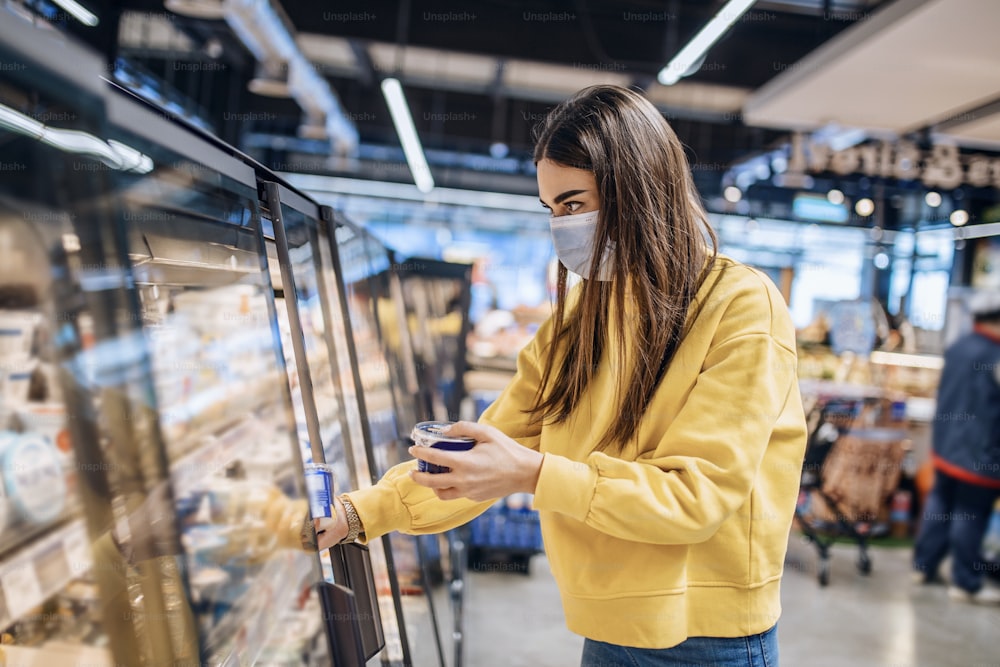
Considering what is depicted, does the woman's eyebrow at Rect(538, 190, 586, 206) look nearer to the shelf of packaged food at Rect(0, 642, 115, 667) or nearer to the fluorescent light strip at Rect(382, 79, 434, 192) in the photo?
the shelf of packaged food at Rect(0, 642, 115, 667)

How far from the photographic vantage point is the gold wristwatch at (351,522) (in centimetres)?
139

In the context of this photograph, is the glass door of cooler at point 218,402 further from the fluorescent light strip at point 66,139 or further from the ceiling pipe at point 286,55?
the ceiling pipe at point 286,55

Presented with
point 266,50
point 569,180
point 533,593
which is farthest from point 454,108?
point 569,180

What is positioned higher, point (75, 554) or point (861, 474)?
point (75, 554)

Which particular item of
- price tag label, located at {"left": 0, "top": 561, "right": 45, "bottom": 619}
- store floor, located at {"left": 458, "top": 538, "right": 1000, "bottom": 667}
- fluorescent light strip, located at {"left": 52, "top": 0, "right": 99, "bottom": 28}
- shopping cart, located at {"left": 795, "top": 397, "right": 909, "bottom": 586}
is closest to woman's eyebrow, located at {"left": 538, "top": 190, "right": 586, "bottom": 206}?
price tag label, located at {"left": 0, "top": 561, "right": 45, "bottom": 619}

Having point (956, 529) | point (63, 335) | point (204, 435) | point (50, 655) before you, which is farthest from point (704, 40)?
point (50, 655)

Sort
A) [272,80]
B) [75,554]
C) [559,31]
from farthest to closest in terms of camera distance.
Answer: [559,31]
[272,80]
[75,554]

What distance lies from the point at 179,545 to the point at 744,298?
0.95m

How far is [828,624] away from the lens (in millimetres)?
4590

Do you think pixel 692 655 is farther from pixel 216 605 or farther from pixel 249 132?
pixel 249 132

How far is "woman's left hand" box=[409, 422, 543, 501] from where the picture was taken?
112 cm

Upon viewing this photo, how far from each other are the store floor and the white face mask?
3022 millimetres

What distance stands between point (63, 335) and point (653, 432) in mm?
892

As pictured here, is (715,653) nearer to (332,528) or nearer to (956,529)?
(332,528)
